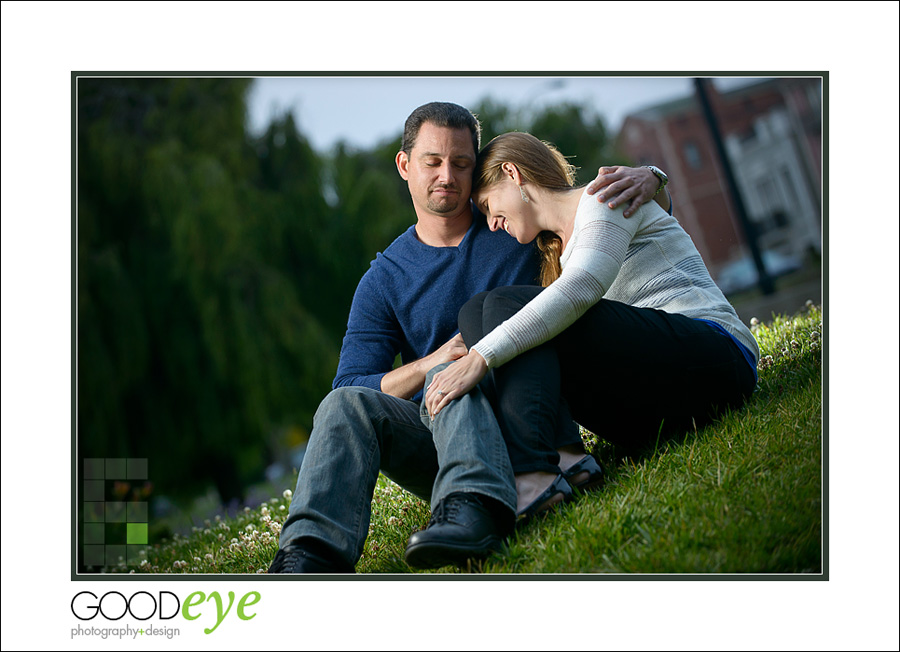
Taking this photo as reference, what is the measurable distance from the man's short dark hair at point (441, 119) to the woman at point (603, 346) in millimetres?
492

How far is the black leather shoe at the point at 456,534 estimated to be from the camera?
181 cm

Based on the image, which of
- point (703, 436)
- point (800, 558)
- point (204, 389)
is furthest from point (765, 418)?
point (204, 389)

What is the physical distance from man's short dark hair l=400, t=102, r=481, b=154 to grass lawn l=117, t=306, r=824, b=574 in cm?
120

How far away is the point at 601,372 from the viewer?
2016 mm

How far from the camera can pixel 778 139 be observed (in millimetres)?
4586

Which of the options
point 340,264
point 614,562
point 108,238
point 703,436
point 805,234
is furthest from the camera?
point 340,264

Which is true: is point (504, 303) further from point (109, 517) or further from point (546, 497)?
point (109, 517)

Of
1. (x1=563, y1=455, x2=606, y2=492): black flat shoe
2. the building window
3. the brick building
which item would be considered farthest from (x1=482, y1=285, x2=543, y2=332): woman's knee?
the building window

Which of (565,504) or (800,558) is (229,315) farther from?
(800,558)

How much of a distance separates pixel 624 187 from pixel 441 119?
74 centimetres

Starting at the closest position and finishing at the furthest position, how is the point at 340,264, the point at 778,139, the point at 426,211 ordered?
the point at 426,211
the point at 778,139
the point at 340,264

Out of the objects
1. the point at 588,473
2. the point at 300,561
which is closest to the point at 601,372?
the point at 588,473

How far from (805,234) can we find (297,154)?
14.0 feet

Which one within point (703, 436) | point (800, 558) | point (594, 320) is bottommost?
point (800, 558)
